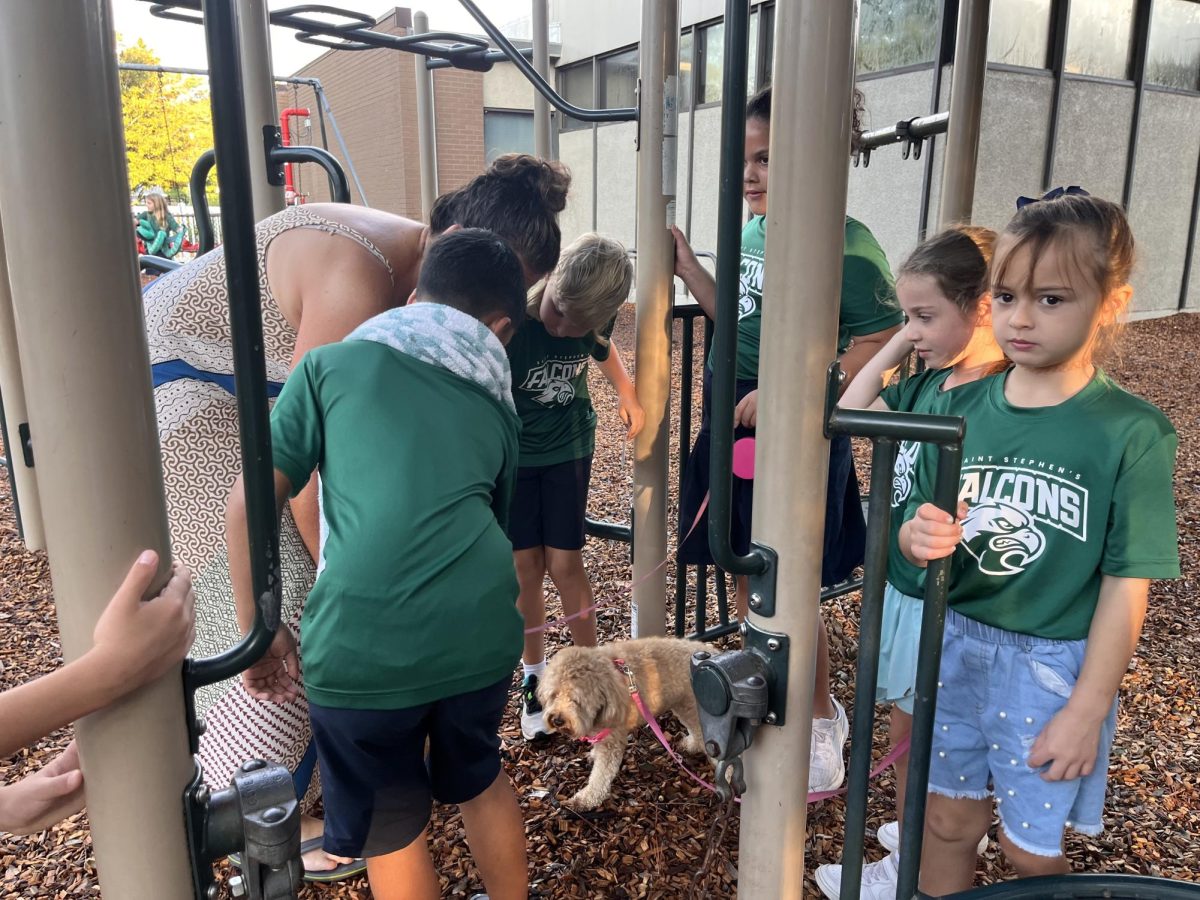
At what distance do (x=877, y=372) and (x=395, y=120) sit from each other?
1775cm

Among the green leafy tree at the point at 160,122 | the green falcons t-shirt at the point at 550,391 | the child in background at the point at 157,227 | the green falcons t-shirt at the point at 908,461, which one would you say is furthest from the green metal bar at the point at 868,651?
the green leafy tree at the point at 160,122

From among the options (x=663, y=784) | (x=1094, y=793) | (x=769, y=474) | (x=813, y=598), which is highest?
(x=769, y=474)

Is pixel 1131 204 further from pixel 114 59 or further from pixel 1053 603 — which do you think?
pixel 114 59

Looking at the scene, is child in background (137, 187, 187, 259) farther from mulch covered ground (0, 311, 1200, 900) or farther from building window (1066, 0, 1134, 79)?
building window (1066, 0, 1134, 79)

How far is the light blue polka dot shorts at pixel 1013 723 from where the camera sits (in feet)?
4.85

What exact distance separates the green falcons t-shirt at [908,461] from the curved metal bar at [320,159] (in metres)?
1.57

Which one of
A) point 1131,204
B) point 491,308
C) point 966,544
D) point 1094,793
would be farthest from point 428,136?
point 1131,204

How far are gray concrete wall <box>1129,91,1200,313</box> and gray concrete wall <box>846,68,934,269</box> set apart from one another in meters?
3.18

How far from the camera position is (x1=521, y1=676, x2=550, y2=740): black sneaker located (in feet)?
8.89

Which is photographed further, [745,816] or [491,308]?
[491,308]

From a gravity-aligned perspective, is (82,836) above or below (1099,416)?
below

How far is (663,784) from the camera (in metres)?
2.55

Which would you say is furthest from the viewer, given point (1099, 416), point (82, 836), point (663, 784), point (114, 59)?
point (663, 784)

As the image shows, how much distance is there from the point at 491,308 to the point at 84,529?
3.16ft
